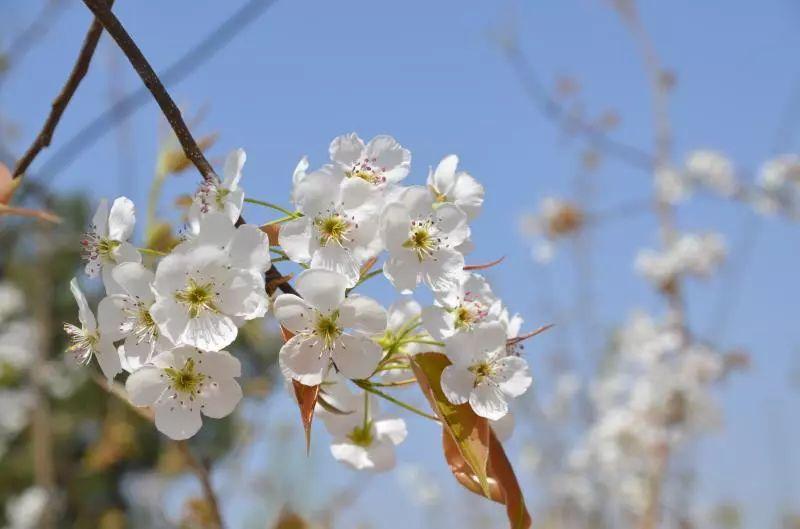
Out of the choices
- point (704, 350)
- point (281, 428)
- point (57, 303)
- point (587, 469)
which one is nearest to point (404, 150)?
point (704, 350)

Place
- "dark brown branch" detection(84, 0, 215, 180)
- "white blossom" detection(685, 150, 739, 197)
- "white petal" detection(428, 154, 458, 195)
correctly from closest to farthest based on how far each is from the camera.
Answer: "dark brown branch" detection(84, 0, 215, 180)
"white petal" detection(428, 154, 458, 195)
"white blossom" detection(685, 150, 739, 197)

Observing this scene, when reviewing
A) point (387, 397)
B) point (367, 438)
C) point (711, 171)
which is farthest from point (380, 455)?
point (711, 171)

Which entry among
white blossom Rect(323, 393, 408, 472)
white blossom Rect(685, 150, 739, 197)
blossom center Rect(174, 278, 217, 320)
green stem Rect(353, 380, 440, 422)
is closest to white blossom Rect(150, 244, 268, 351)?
blossom center Rect(174, 278, 217, 320)

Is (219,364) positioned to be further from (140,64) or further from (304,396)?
(140,64)

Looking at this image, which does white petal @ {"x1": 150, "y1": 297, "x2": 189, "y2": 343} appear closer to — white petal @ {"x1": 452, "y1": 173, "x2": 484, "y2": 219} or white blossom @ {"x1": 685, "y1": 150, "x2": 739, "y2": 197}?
white petal @ {"x1": 452, "y1": 173, "x2": 484, "y2": 219}

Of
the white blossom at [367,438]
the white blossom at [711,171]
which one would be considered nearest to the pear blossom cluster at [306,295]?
the white blossom at [367,438]

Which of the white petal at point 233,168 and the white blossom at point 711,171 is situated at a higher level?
the white blossom at point 711,171

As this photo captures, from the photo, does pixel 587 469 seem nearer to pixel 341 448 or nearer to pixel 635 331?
pixel 635 331

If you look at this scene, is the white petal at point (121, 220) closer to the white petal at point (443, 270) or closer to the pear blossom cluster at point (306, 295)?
the pear blossom cluster at point (306, 295)
